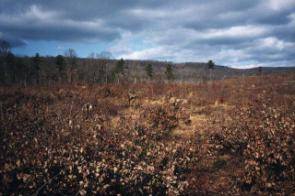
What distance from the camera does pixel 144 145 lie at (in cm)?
1520

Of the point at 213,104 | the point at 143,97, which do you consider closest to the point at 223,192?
the point at 213,104

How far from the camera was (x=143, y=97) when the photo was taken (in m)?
23.7

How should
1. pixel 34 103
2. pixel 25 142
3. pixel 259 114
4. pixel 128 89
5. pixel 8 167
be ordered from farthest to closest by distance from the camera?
pixel 128 89 → pixel 34 103 → pixel 259 114 → pixel 25 142 → pixel 8 167

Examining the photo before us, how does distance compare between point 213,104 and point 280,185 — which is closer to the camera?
point 280,185

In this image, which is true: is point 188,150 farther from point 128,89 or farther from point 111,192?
point 128,89

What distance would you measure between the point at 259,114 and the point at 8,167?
41.1 ft

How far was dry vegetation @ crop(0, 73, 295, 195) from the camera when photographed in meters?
11.6

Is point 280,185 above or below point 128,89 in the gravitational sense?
below

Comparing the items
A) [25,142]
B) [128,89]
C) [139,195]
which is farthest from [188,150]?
[128,89]

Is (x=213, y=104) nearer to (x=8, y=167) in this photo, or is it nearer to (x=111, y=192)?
(x=111, y=192)

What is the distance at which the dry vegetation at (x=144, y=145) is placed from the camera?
11.6m

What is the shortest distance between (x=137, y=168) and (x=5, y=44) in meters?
101

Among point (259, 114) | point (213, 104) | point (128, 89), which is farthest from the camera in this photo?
point (128, 89)

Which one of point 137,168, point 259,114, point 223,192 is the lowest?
point 223,192
